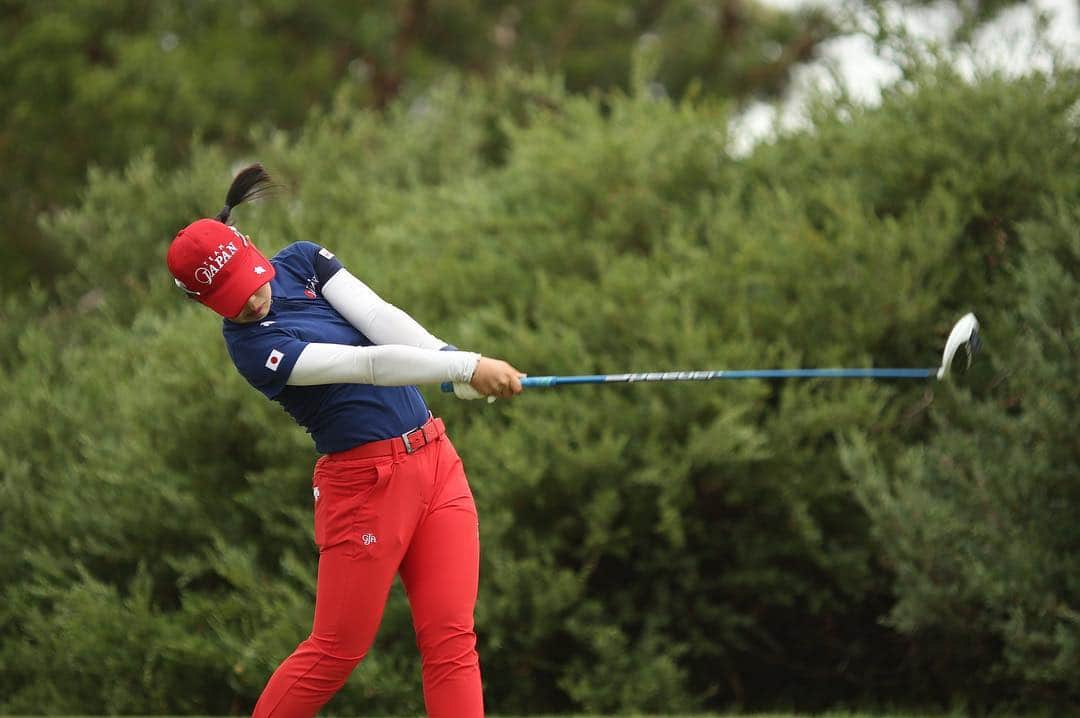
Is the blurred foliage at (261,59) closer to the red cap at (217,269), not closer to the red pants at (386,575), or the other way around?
the red cap at (217,269)

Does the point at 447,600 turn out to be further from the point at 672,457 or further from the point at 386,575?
the point at 672,457

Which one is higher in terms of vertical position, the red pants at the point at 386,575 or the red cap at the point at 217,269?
the red cap at the point at 217,269

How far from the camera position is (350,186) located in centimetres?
1232

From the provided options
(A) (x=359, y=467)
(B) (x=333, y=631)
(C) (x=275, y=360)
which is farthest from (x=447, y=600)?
(C) (x=275, y=360)

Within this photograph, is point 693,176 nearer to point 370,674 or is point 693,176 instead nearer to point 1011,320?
point 1011,320

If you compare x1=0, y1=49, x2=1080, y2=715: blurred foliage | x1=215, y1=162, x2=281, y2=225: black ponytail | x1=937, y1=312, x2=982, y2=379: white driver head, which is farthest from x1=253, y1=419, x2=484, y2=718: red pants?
x1=0, y1=49, x2=1080, y2=715: blurred foliage

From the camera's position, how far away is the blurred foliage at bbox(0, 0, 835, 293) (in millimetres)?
18375

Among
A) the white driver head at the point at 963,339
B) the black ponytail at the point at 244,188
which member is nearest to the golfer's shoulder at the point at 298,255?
the black ponytail at the point at 244,188

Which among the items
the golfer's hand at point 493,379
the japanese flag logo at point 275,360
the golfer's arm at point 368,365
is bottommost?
the golfer's hand at point 493,379

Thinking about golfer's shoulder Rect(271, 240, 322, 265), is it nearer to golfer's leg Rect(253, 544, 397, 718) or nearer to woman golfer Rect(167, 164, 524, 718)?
woman golfer Rect(167, 164, 524, 718)

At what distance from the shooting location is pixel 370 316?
4727mm

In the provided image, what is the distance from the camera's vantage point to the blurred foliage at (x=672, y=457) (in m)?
7.89

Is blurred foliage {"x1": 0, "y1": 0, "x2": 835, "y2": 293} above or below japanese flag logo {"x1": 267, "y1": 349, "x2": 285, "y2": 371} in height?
above

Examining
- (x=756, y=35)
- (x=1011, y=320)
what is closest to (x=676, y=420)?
(x=1011, y=320)
